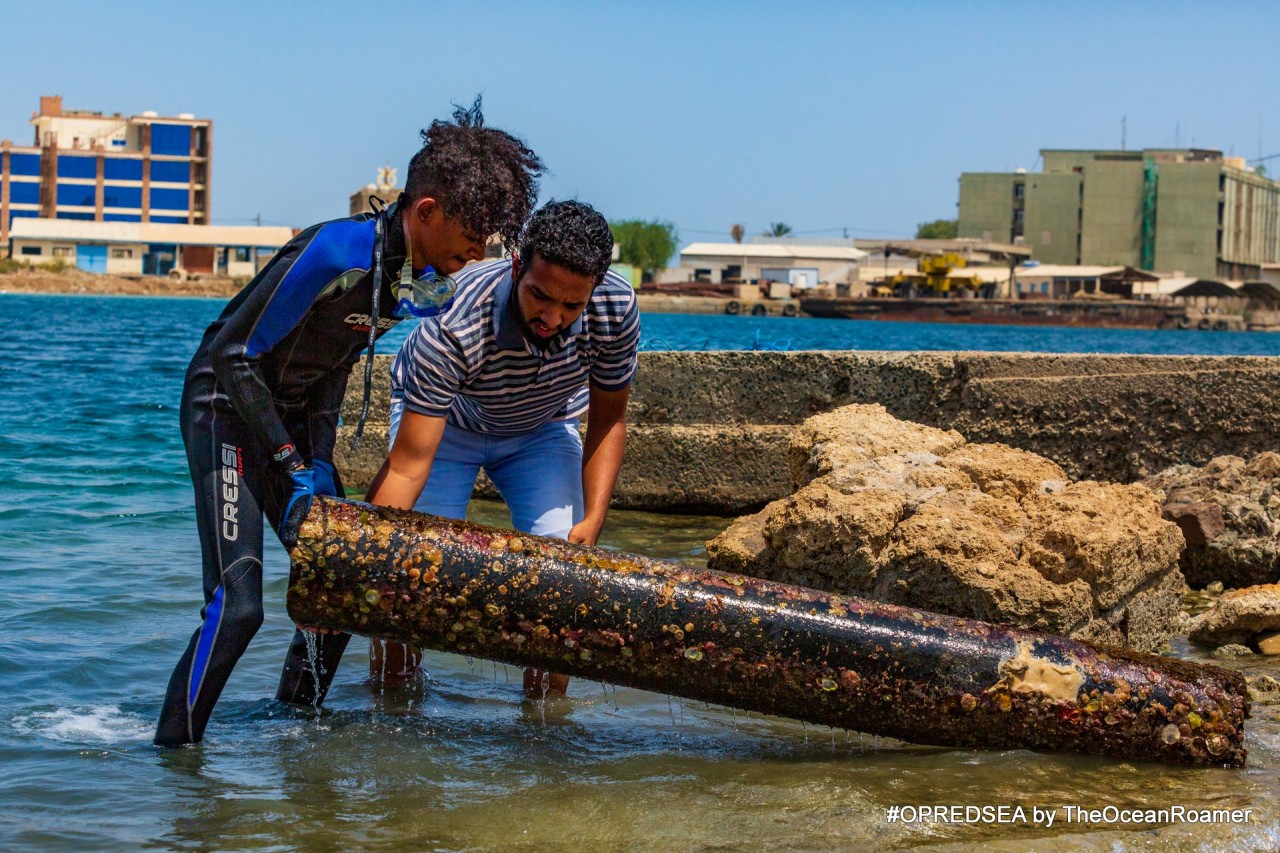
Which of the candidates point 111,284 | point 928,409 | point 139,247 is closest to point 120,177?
point 139,247

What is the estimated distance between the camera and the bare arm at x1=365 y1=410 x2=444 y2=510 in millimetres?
3959

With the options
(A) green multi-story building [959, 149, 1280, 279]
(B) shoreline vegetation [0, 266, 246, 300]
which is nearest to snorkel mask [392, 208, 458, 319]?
(B) shoreline vegetation [0, 266, 246, 300]

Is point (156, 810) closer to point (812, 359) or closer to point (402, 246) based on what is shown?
point (402, 246)

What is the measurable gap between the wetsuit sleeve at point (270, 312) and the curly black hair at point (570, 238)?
0.46 meters

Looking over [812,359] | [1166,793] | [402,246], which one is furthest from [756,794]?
[812,359]

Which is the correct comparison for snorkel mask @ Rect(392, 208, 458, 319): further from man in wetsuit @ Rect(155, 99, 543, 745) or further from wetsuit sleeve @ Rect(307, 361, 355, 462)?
wetsuit sleeve @ Rect(307, 361, 355, 462)

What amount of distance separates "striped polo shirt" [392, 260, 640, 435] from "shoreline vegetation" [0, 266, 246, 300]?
9505 centimetres

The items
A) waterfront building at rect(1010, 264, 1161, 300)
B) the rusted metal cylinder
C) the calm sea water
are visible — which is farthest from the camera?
waterfront building at rect(1010, 264, 1161, 300)

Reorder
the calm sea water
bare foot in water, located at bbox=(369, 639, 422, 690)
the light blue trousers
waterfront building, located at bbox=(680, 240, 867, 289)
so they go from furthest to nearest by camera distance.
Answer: waterfront building, located at bbox=(680, 240, 867, 289), bare foot in water, located at bbox=(369, 639, 422, 690), the light blue trousers, the calm sea water

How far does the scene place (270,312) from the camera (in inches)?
143

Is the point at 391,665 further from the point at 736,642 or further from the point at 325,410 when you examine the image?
the point at 736,642

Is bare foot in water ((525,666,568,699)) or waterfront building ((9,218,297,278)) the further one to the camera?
waterfront building ((9,218,297,278))

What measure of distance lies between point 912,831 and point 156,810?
→ 6.51 feet

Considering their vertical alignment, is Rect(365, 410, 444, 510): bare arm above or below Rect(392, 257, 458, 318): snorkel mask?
below
